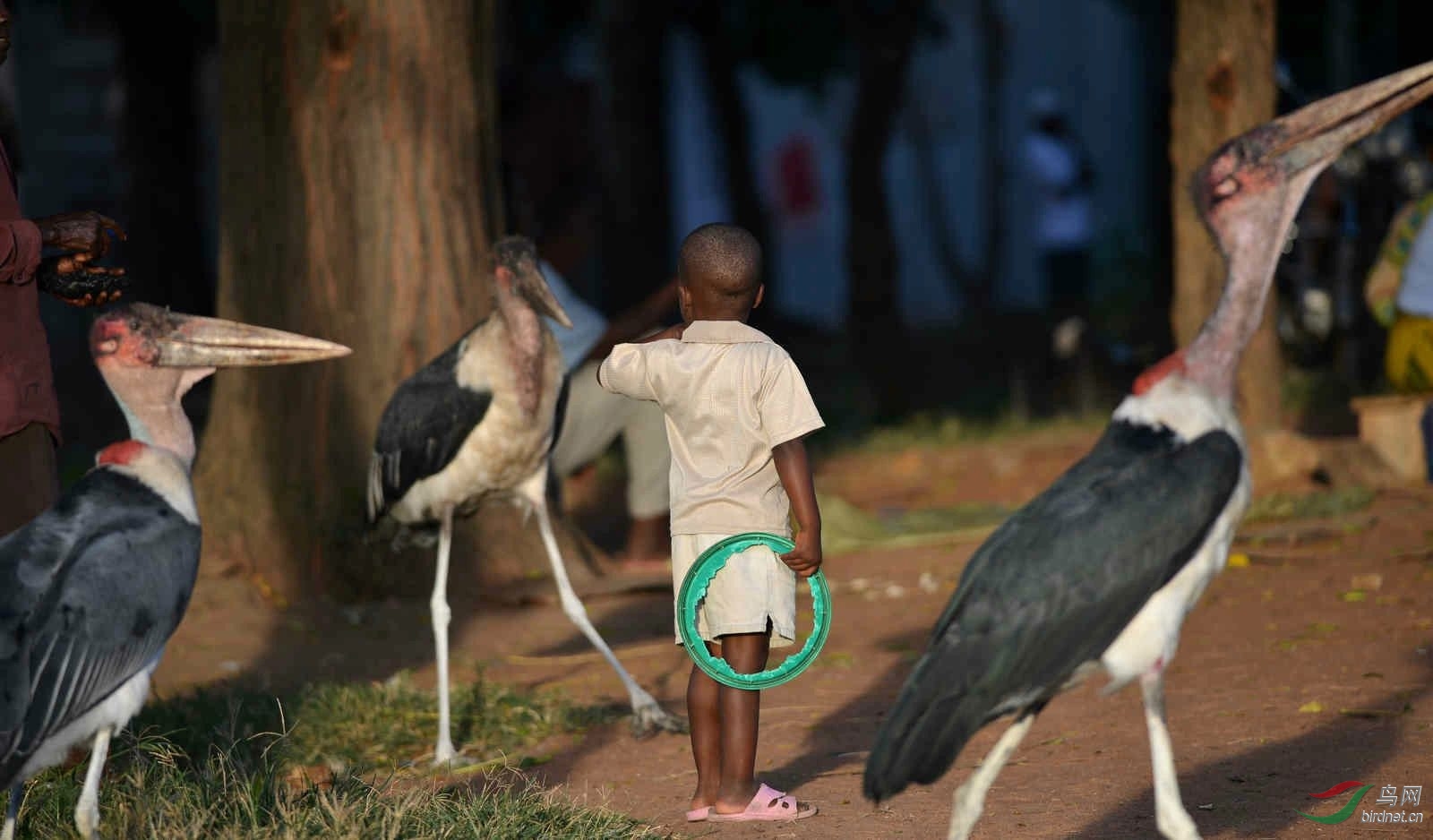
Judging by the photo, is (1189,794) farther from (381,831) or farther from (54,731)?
(54,731)

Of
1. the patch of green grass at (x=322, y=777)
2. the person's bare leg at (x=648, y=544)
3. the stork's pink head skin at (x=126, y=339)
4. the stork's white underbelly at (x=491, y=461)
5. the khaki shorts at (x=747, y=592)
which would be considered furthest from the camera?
the person's bare leg at (x=648, y=544)

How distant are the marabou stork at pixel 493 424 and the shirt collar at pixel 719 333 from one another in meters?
1.30

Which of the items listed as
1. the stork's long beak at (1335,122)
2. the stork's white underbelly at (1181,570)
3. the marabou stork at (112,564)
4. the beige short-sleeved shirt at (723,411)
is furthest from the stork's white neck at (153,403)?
the stork's long beak at (1335,122)

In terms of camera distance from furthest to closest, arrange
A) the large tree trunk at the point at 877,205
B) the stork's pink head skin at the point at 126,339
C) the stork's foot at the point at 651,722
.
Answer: the large tree trunk at the point at 877,205
the stork's foot at the point at 651,722
the stork's pink head skin at the point at 126,339

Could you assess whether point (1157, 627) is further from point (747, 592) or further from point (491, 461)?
point (491, 461)

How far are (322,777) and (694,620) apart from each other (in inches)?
40.1

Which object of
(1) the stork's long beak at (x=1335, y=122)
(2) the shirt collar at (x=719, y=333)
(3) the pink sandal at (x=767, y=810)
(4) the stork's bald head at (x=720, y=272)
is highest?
(1) the stork's long beak at (x=1335, y=122)

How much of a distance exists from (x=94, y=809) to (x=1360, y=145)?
10.2 meters

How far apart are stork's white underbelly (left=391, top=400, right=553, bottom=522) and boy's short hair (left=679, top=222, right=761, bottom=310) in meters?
1.62

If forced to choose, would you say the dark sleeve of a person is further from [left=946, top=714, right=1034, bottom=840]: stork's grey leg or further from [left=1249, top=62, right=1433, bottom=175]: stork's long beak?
[left=1249, top=62, right=1433, bottom=175]: stork's long beak

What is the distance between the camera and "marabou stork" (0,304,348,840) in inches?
136

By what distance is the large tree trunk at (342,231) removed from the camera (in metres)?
7.15

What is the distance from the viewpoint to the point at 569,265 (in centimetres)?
794

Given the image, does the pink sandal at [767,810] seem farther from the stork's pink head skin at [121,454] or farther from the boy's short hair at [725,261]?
the stork's pink head skin at [121,454]
